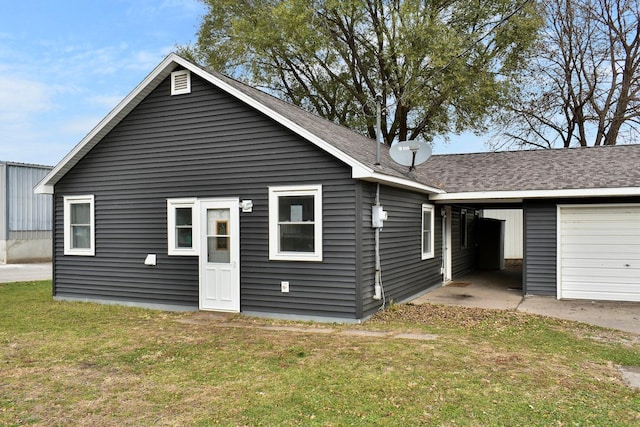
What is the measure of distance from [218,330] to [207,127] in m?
4.01

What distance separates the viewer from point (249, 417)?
172 inches

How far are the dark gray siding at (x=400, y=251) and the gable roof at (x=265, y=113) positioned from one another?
12.8 inches

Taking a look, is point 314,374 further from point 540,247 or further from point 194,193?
point 540,247

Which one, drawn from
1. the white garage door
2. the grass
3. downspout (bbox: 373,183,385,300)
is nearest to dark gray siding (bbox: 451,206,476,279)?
the white garage door

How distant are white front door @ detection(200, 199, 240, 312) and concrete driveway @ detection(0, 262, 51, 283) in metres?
9.56

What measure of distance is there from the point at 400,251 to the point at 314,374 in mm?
5041

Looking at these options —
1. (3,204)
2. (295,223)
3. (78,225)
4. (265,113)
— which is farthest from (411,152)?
(3,204)

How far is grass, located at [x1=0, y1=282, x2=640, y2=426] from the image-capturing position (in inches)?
175

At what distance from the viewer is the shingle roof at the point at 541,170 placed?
10832 mm

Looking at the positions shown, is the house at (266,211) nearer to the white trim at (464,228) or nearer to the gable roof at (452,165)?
the gable roof at (452,165)

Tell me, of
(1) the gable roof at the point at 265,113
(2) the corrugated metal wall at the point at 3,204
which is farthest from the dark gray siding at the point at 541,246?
(2) the corrugated metal wall at the point at 3,204

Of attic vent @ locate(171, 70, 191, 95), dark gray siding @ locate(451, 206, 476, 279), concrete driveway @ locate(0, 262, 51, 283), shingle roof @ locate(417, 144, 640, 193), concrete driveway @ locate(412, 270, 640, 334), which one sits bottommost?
concrete driveway @ locate(0, 262, 51, 283)

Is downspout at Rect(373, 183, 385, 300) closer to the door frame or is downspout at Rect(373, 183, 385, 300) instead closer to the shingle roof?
the shingle roof

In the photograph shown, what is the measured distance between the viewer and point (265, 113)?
8828 millimetres
